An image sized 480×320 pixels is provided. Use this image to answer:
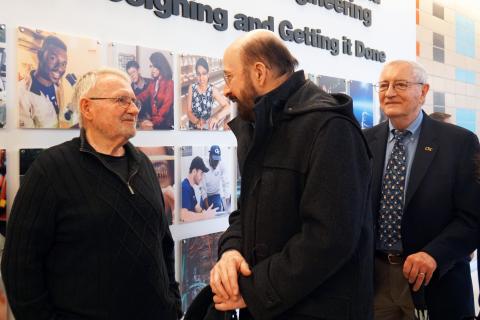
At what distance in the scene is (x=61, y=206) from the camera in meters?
1.77

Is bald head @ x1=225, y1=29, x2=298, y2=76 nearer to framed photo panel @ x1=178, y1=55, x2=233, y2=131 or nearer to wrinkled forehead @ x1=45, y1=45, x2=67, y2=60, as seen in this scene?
wrinkled forehead @ x1=45, y1=45, x2=67, y2=60

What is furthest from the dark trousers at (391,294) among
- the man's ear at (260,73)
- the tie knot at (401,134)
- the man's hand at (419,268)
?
the man's ear at (260,73)

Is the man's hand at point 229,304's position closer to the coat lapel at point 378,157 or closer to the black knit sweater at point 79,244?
the black knit sweater at point 79,244

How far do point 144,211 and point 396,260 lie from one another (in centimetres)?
118

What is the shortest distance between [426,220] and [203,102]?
54.2 inches

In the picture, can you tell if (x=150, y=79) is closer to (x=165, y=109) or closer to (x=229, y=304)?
(x=165, y=109)

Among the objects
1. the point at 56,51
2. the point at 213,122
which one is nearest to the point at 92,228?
the point at 56,51

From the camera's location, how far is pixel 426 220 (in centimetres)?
223

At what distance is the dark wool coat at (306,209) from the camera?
120 cm

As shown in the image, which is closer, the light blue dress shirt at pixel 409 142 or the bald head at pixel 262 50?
the bald head at pixel 262 50

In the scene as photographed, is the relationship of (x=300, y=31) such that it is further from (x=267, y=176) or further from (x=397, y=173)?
(x=267, y=176)

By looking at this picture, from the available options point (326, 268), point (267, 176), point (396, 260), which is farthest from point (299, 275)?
point (396, 260)

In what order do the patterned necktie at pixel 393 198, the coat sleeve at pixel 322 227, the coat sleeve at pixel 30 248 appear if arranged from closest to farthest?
1. the coat sleeve at pixel 322 227
2. the coat sleeve at pixel 30 248
3. the patterned necktie at pixel 393 198

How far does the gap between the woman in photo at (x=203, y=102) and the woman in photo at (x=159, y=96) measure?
0.49 feet
